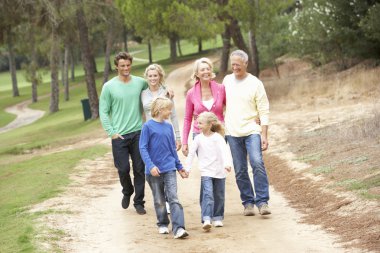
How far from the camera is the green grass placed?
9.18m

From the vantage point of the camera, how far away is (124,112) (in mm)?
10242

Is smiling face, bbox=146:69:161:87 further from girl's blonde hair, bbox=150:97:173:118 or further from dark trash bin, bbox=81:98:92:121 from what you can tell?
dark trash bin, bbox=81:98:92:121

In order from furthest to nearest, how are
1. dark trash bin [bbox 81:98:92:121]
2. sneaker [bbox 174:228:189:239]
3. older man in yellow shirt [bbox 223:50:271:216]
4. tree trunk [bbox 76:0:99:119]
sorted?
dark trash bin [bbox 81:98:92:121] → tree trunk [bbox 76:0:99:119] → older man in yellow shirt [bbox 223:50:271:216] → sneaker [bbox 174:228:189:239]

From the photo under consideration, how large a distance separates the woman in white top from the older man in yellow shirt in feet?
2.63

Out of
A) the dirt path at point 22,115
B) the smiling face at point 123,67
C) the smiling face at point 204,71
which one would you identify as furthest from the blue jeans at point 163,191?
the dirt path at point 22,115

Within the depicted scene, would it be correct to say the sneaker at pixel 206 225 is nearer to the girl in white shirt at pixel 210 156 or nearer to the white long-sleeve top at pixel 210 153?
the girl in white shirt at pixel 210 156

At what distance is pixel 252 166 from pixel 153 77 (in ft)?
5.95

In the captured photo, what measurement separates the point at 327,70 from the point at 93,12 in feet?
52.0

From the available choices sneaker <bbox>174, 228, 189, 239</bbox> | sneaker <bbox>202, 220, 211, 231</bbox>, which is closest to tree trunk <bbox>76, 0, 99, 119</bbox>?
sneaker <bbox>202, 220, 211, 231</bbox>

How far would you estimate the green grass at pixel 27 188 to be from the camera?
30.1ft

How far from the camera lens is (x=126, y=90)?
10.2m

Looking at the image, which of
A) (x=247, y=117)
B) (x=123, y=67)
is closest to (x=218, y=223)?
(x=247, y=117)

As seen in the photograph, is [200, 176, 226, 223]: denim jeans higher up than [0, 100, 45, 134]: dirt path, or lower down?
higher up

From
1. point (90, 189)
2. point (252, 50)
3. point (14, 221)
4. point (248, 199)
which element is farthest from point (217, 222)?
point (252, 50)
